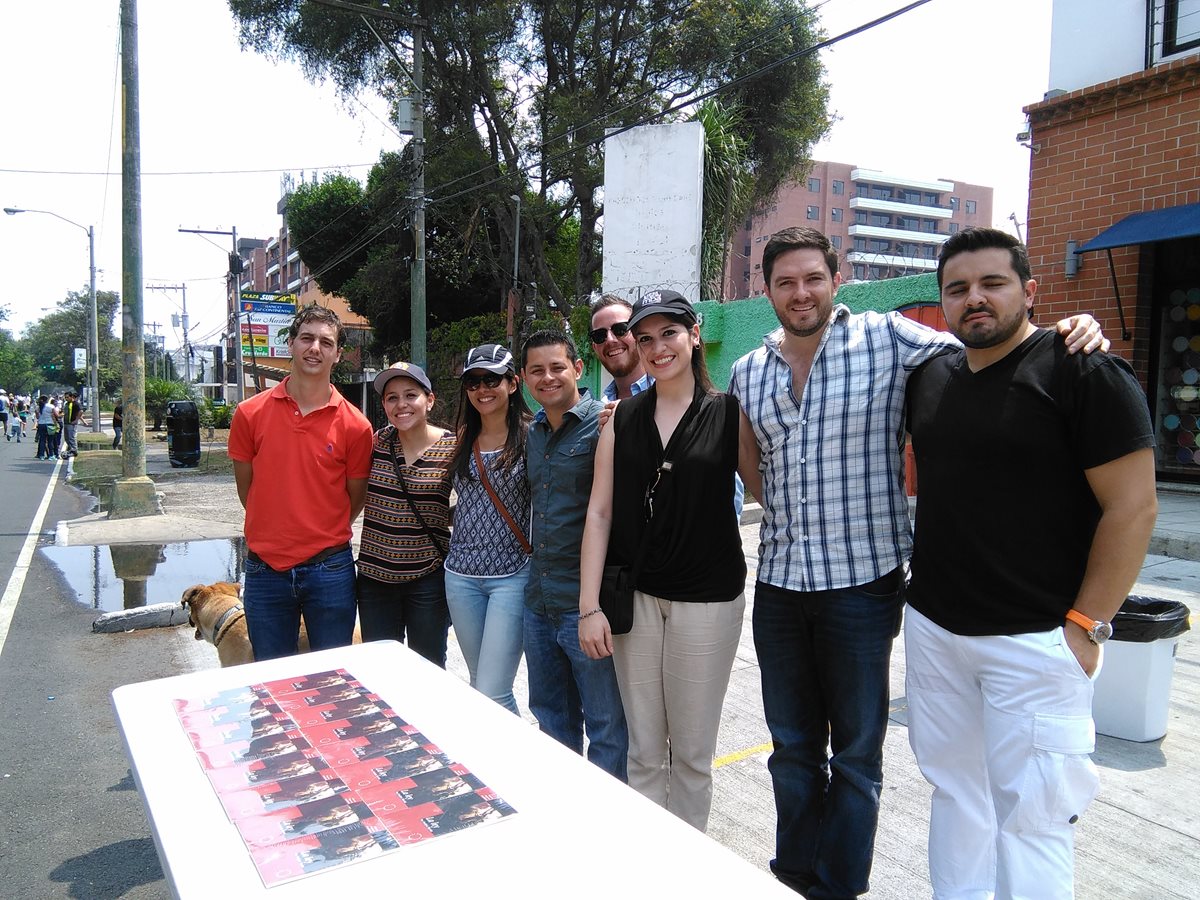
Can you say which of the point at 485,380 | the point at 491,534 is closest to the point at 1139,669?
the point at 491,534

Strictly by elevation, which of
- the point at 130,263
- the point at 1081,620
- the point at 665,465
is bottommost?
the point at 1081,620

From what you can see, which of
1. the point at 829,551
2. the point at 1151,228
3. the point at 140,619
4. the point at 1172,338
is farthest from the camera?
the point at 1172,338

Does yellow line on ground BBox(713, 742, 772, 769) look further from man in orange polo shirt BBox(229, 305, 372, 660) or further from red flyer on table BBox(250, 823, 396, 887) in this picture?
red flyer on table BBox(250, 823, 396, 887)

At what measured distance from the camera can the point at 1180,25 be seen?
9570mm

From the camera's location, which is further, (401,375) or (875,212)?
(875,212)

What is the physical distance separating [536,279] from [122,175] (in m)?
10.6

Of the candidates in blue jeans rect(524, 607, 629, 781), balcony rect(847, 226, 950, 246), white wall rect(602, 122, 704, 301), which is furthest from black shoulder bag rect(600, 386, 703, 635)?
balcony rect(847, 226, 950, 246)

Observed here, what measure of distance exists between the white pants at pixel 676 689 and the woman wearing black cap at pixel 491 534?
59cm

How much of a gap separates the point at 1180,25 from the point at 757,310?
5650 mm

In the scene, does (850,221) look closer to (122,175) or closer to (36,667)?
(122,175)

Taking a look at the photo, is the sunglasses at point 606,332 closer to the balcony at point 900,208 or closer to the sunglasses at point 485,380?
the sunglasses at point 485,380

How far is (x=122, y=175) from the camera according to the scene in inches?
449

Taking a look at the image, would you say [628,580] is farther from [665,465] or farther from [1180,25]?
[1180,25]

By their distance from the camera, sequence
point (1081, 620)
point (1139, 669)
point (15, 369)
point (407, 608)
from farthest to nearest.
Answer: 1. point (15, 369)
2. point (1139, 669)
3. point (407, 608)
4. point (1081, 620)
